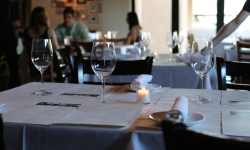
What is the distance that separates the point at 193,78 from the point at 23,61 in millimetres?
4441

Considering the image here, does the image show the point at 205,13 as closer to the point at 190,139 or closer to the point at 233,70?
the point at 233,70

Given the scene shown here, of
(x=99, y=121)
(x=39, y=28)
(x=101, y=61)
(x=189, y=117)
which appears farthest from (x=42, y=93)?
(x=39, y=28)

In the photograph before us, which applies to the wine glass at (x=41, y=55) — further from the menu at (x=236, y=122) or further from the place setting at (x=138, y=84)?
the menu at (x=236, y=122)

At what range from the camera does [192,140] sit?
0.78 m

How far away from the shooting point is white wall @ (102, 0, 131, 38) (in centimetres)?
1091

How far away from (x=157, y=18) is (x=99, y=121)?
691cm

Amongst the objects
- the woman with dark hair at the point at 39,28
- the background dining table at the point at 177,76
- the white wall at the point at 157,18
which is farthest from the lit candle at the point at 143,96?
the white wall at the point at 157,18

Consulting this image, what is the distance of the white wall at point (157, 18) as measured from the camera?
799 centimetres

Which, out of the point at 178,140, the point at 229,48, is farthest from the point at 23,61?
the point at 178,140

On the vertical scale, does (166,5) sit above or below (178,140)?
above

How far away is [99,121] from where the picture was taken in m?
1.26

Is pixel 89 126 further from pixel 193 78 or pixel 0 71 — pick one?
pixel 0 71

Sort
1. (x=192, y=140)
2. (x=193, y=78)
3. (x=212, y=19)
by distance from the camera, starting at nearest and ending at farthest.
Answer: (x=192, y=140), (x=193, y=78), (x=212, y=19)

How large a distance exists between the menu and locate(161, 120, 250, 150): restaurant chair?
14.1 inches
